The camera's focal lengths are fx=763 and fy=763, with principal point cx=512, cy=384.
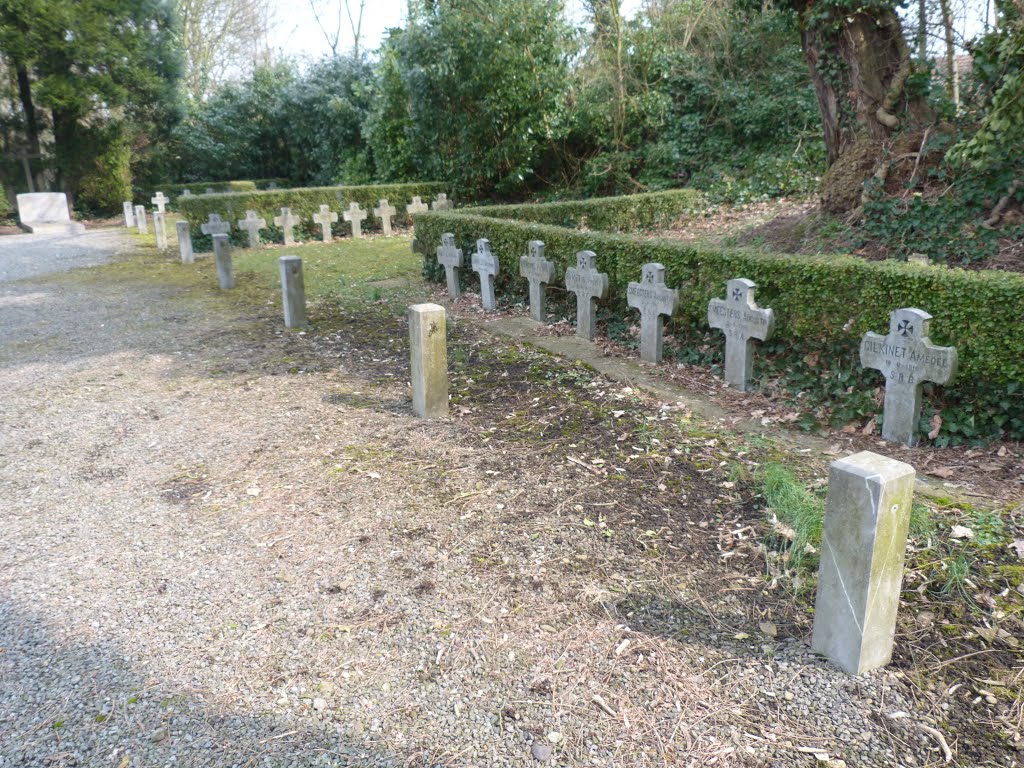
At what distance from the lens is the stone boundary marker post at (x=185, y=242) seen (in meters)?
14.7

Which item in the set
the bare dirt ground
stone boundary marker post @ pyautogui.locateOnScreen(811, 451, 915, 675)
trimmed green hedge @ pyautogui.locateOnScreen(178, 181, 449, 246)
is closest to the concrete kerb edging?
the bare dirt ground

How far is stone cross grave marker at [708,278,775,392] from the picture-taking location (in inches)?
240

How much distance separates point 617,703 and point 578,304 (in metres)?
5.71

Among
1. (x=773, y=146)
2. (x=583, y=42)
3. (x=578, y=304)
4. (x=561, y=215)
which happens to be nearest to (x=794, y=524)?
(x=578, y=304)

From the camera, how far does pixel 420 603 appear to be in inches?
140

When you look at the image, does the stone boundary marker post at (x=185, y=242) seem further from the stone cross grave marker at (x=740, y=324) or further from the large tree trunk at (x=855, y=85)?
the stone cross grave marker at (x=740, y=324)

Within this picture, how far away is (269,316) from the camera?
32.7 feet

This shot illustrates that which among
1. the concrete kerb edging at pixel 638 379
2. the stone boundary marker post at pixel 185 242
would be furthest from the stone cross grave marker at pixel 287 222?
the concrete kerb edging at pixel 638 379

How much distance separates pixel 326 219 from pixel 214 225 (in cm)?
237

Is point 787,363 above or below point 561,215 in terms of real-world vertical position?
below

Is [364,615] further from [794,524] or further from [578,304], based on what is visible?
[578,304]

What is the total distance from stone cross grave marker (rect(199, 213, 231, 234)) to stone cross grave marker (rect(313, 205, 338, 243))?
1928 millimetres

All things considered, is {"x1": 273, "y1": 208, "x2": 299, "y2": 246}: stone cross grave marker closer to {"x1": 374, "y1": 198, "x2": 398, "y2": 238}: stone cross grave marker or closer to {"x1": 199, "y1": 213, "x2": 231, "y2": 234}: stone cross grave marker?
{"x1": 199, "y1": 213, "x2": 231, "y2": 234}: stone cross grave marker

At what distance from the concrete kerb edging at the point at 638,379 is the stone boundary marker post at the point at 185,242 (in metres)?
8.43
